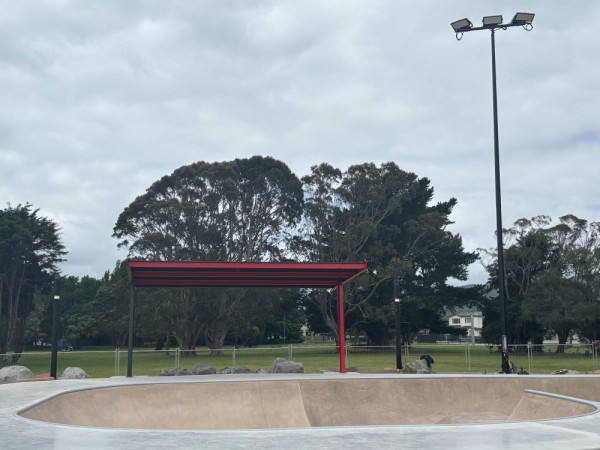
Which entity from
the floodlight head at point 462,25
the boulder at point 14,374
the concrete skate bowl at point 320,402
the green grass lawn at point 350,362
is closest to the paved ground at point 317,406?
the concrete skate bowl at point 320,402

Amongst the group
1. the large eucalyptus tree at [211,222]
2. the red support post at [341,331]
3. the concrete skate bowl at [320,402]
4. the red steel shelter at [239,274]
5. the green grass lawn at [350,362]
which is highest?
the large eucalyptus tree at [211,222]

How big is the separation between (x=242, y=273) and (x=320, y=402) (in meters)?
6.90

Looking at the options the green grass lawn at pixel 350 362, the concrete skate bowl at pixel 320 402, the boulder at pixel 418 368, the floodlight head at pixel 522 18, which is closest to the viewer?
the concrete skate bowl at pixel 320 402

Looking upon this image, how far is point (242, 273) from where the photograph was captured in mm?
23406

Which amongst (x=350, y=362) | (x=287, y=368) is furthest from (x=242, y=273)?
(x=350, y=362)

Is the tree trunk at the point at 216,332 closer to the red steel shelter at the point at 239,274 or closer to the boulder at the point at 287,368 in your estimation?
the red steel shelter at the point at 239,274

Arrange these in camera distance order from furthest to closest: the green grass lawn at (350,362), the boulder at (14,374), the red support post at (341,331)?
the green grass lawn at (350,362)
the red support post at (341,331)
the boulder at (14,374)

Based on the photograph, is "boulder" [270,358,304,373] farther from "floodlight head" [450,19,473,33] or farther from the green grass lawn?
"floodlight head" [450,19,473,33]

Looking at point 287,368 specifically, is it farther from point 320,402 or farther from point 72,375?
point 72,375

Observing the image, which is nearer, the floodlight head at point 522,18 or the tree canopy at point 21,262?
the floodlight head at point 522,18

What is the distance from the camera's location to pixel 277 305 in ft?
186

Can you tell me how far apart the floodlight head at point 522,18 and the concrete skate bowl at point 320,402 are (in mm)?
13001

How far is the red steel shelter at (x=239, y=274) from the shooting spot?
21.7 m

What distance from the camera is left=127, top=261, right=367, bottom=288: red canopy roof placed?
21.6 metres
